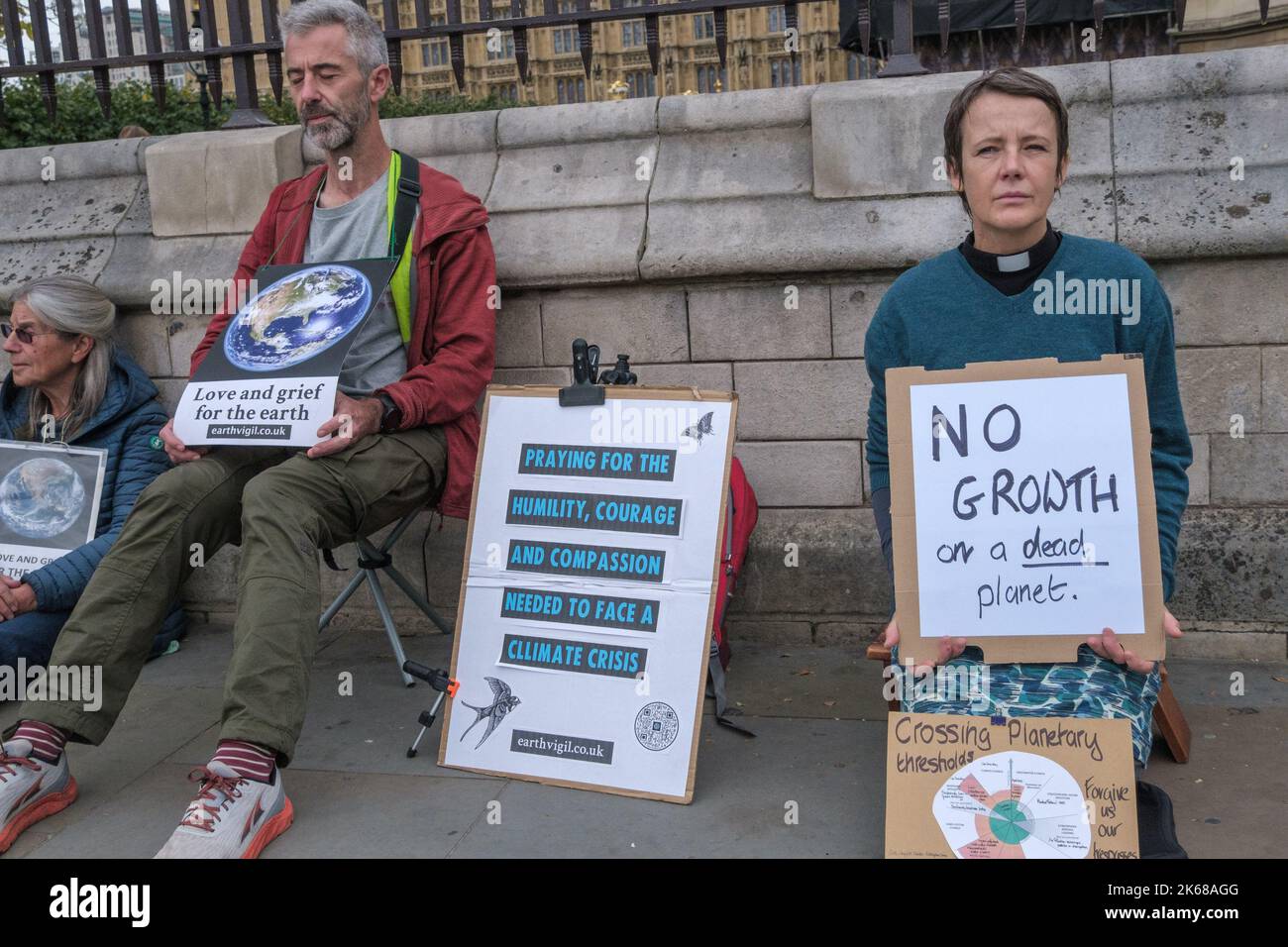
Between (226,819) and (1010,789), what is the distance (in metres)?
1.83

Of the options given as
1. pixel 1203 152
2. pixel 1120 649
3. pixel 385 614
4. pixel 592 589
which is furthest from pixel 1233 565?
pixel 385 614

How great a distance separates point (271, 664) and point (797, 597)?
2015mm

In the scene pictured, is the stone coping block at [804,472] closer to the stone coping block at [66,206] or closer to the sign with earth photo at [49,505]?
the sign with earth photo at [49,505]

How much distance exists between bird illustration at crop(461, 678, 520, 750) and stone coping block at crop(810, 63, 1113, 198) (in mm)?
2068

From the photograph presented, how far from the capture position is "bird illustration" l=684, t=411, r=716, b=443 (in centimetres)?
329

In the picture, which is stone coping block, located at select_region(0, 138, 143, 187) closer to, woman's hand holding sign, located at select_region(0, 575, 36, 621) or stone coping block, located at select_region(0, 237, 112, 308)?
stone coping block, located at select_region(0, 237, 112, 308)

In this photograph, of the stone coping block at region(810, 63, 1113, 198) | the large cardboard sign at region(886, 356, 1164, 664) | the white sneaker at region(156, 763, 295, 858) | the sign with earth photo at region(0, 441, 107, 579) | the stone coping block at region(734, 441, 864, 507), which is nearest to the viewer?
the large cardboard sign at region(886, 356, 1164, 664)

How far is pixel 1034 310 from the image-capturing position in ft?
Answer: 9.01

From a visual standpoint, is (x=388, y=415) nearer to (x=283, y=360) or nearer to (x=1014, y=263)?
(x=283, y=360)

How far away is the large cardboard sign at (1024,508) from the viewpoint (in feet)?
8.45

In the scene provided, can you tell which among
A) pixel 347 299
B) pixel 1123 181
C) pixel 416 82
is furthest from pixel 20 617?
pixel 416 82

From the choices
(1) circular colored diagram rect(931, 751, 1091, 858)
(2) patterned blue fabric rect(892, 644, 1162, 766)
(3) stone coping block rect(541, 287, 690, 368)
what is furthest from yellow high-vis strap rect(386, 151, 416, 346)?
(1) circular colored diagram rect(931, 751, 1091, 858)

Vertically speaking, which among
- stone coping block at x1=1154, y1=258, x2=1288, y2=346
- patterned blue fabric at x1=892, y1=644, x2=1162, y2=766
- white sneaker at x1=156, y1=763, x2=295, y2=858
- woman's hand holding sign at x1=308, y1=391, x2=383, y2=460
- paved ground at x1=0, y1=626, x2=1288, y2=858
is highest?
stone coping block at x1=1154, y1=258, x2=1288, y2=346

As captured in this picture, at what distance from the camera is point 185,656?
4.57 metres
